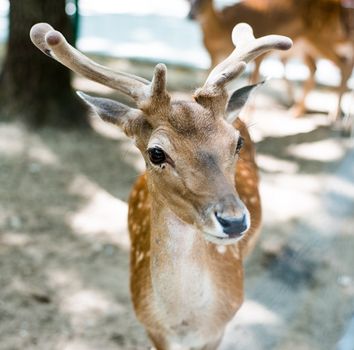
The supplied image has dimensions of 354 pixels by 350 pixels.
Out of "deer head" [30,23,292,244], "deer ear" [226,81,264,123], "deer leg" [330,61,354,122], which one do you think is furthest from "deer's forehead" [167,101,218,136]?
"deer leg" [330,61,354,122]

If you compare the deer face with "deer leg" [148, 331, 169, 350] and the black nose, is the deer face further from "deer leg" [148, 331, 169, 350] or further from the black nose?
"deer leg" [148, 331, 169, 350]

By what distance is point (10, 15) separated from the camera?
5902mm

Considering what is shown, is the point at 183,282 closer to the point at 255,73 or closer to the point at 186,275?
the point at 186,275

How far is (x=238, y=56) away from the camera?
115 inches

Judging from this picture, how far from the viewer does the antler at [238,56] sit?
2.67 m

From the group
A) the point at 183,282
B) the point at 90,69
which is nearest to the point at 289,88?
the point at 183,282

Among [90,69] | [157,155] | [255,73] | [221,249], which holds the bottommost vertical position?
[255,73]

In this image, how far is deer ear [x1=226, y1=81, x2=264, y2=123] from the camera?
2.88 m

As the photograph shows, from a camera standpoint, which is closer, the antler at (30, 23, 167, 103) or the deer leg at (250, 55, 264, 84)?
the antler at (30, 23, 167, 103)

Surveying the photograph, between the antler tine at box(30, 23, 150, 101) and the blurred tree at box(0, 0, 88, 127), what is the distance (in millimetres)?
3333

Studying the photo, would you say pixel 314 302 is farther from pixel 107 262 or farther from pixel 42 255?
pixel 42 255

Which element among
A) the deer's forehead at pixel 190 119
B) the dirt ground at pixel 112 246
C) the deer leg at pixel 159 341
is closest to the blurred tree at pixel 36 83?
the dirt ground at pixel 112 246

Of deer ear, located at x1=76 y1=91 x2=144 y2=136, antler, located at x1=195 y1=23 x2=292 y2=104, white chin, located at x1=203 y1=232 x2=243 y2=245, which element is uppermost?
antler, located at x1=195 y1=23 x2=292 y2=104

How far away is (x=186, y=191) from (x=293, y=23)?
17.6 feet
